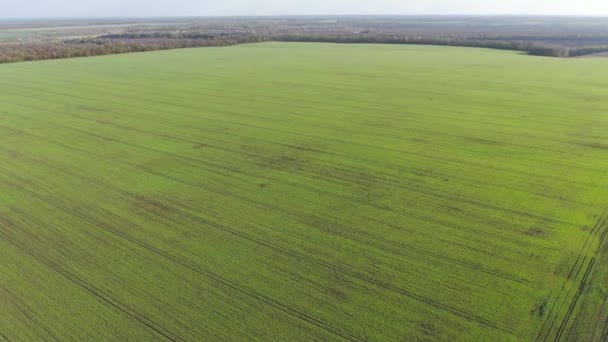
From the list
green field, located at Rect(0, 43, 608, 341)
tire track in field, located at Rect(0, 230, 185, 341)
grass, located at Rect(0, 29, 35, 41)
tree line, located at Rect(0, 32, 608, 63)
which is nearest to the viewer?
tire track in field, located at Rect(0, 230, 185, 341)

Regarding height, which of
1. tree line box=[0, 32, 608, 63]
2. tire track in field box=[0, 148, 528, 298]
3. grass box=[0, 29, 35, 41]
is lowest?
tire track in field box=[0, 148, 528, 298]

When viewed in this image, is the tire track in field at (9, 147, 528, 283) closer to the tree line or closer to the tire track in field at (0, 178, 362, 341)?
the tire track in field at (0, 178, 362, 341)

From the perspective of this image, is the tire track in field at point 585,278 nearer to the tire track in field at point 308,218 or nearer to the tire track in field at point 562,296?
the tire track in field at point 562,296

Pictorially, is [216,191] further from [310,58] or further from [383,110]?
[310,58]

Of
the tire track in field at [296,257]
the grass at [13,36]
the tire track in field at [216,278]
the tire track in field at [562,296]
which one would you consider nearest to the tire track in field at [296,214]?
the tire track in field at [562,296]

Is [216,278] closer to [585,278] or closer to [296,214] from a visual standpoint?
[296,214]

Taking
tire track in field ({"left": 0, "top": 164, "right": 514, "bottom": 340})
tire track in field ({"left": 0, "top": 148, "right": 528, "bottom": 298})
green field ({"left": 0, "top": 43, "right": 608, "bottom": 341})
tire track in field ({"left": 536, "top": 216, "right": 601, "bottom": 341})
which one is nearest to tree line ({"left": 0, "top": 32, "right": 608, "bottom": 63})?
green field ({"left": 0, "top": 43, "right": 608, "bottom": 341})
